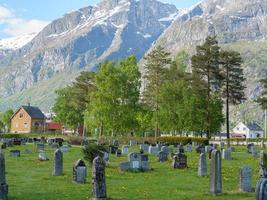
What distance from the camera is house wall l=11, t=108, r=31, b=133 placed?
460ft

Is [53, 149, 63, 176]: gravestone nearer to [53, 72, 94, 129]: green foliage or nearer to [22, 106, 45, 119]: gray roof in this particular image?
[53, 72, 94, 129]: green foliage

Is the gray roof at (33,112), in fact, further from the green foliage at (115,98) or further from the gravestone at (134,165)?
the gravestone at (134,165)

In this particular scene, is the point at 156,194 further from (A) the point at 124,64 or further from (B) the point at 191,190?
(A) the point at 124,64

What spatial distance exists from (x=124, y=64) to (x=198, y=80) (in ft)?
34.0

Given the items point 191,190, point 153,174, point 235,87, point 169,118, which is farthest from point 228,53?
point 191,190

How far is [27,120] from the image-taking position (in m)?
141

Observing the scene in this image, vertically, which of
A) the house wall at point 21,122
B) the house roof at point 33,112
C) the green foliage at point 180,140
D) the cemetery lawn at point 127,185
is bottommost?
the cemetery lawn at point 127,185

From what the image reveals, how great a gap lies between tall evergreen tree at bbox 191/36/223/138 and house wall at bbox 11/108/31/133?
257 ft

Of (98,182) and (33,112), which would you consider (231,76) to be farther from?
(33,112)

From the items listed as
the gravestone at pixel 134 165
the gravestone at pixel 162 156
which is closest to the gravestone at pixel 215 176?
the gravestone at pixel 134 165

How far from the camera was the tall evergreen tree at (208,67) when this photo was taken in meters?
69.4

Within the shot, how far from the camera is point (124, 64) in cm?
7294

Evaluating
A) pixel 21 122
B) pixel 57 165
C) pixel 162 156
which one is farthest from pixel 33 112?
pixel 57 165

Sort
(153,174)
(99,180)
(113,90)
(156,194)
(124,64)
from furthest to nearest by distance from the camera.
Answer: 1. (124,64)
2. (113,90)
3. (153,174)
4. (156,194)
5. (99,180)
